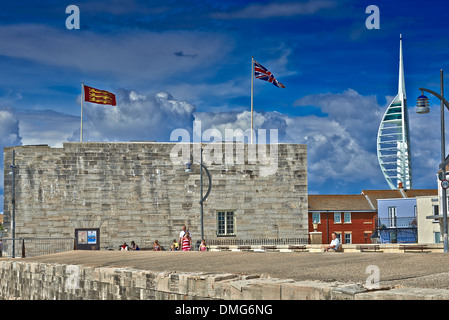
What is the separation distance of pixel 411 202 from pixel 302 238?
28.1 metres

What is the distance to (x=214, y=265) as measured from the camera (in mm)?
15453

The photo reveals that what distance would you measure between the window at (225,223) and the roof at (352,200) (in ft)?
103

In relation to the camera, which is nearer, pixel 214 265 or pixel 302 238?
pixel 214 265

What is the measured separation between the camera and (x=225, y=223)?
134 feet

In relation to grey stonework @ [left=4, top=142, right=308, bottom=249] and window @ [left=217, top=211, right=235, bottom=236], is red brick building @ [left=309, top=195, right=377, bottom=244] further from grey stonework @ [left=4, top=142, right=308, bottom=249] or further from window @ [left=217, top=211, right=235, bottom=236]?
window @ [left=217, top=211, right=235, bottom=236]

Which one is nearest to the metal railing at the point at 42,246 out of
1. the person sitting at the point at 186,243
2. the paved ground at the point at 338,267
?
the person sitting at the point at 186,243

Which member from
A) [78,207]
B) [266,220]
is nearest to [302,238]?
[266,220]

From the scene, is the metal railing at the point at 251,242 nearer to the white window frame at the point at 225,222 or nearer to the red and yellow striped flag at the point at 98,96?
the white window frame at the point at 225,222

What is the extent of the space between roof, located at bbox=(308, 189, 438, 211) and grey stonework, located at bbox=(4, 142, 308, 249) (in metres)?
30.2

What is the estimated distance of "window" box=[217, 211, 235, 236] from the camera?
134ft

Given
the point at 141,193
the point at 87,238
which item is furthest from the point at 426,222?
the point at 87,238

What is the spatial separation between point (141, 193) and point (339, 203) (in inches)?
1494

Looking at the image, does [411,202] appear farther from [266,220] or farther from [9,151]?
[9,151]
